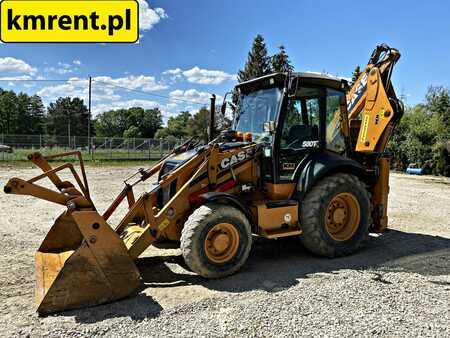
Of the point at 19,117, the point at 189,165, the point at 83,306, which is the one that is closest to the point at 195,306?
the point at 83,306

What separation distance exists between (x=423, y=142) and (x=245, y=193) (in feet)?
74.9

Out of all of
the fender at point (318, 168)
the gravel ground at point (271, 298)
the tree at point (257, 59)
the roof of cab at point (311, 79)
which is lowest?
the gravel ground at point (271, 298)

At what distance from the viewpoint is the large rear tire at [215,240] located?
4508 millimetres

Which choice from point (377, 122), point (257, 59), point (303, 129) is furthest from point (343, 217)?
point (257, 59)

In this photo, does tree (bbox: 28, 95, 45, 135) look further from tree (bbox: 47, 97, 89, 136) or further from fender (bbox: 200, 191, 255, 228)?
fender (bbox: 200, 191, 255, 228)

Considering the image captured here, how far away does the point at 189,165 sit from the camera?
16.7 ft

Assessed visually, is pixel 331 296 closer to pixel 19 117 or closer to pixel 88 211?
pixel 88 211

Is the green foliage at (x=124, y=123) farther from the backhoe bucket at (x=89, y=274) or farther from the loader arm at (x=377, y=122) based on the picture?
the backhoe bucket at (x=89, y=274)

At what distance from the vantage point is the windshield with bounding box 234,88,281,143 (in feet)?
18.4

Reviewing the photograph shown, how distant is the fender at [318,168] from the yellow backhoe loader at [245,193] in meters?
0.02

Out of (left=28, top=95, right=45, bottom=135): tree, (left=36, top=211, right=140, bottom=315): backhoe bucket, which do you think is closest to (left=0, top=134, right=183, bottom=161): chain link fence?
(left=36, top=211, right=140, bottom=315): backhoe bucket

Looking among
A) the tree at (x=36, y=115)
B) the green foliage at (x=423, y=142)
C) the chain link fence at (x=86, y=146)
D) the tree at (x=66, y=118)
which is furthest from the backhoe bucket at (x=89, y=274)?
the tree at (x=66, y=118)

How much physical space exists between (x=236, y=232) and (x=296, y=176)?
1391 mm

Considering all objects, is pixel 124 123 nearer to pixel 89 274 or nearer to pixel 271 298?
pixel 89 274
